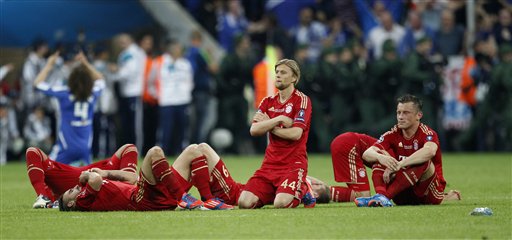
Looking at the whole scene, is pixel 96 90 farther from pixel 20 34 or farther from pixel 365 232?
pixel 20 34

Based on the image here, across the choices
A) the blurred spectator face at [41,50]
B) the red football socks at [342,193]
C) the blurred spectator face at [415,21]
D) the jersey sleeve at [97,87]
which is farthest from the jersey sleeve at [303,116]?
the blurred spectator face at [415,21]

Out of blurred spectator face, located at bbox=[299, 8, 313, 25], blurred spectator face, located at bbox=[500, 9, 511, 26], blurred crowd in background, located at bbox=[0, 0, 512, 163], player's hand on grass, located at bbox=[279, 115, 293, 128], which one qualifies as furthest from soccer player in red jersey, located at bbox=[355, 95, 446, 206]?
blurred spectator face, located at bbox=[500, 9, 511, 26]

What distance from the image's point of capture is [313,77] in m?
25.6

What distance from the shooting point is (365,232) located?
31.6 feet

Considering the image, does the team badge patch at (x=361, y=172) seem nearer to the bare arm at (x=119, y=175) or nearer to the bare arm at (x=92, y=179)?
the bare arm at (x=119, y=175)

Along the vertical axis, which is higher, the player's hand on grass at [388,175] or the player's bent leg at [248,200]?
the player's hand on grass at [388,175]

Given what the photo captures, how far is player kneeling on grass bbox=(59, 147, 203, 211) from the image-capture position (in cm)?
1132

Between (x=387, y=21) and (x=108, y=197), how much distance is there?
15.3 meters

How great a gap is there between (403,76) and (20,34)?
8.46 metres

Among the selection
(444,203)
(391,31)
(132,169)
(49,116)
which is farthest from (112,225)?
(391,31)

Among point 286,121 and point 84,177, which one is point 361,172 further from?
point 84,177

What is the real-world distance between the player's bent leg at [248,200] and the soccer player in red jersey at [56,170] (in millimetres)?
1208

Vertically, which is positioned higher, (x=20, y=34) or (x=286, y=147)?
(x=20, y=34)

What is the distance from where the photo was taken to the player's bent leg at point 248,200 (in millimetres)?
12023
